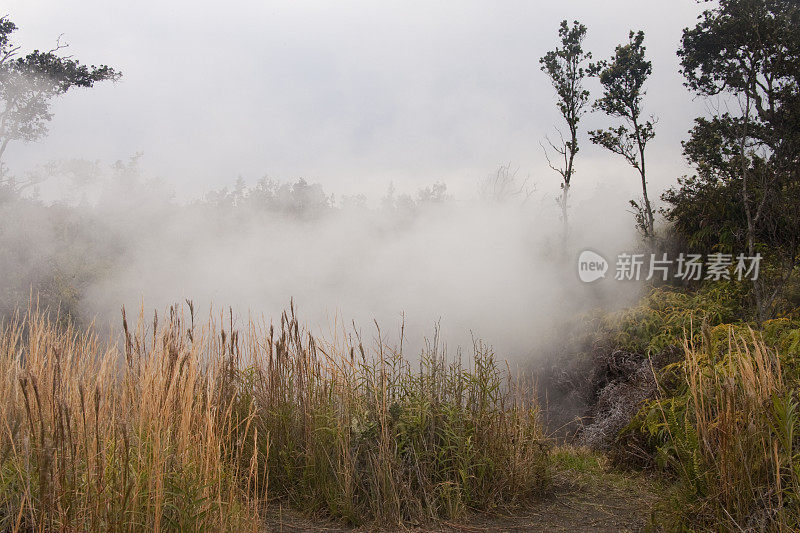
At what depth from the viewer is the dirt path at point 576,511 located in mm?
2828

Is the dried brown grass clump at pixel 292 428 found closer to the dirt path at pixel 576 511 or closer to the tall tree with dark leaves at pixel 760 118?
the dirt path at pixel 576 511

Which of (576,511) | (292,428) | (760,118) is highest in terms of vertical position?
(760,118)

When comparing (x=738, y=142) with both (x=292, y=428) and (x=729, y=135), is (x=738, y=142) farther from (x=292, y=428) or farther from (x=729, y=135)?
(x=292, y=428)

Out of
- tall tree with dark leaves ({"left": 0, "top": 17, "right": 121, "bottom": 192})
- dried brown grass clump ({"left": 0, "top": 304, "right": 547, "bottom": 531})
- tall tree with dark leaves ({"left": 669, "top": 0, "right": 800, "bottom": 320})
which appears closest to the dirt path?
dried brown grass clump ({"left": 0, "top": 304, "right": 547, "bottom": 531})

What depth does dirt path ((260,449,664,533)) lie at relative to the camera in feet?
9.28

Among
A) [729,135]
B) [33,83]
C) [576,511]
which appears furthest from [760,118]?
[33,83]

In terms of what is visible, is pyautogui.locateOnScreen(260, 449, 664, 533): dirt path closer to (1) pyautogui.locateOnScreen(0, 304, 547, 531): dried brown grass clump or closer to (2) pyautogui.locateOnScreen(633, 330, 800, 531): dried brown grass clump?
(1) pyautogui.locateOnScreen(0, 304, 547, 531): dried brown grass clump

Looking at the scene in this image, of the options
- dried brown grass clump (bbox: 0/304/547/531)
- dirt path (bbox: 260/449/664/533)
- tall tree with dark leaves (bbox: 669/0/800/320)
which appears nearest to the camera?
dried brown grass clump (bbox: 0/304/547/531)

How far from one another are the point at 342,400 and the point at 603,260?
20.3ft

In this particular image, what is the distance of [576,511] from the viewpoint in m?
3.22

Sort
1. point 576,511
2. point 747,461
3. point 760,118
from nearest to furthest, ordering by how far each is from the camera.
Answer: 1. point 747,461
2. point 576,511
3. point 760,118

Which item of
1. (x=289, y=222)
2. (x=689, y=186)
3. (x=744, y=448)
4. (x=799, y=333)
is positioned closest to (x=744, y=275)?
(x=689, y=186)

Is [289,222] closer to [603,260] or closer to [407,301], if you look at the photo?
[407,301]

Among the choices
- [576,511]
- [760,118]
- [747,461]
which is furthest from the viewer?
[760,118]
